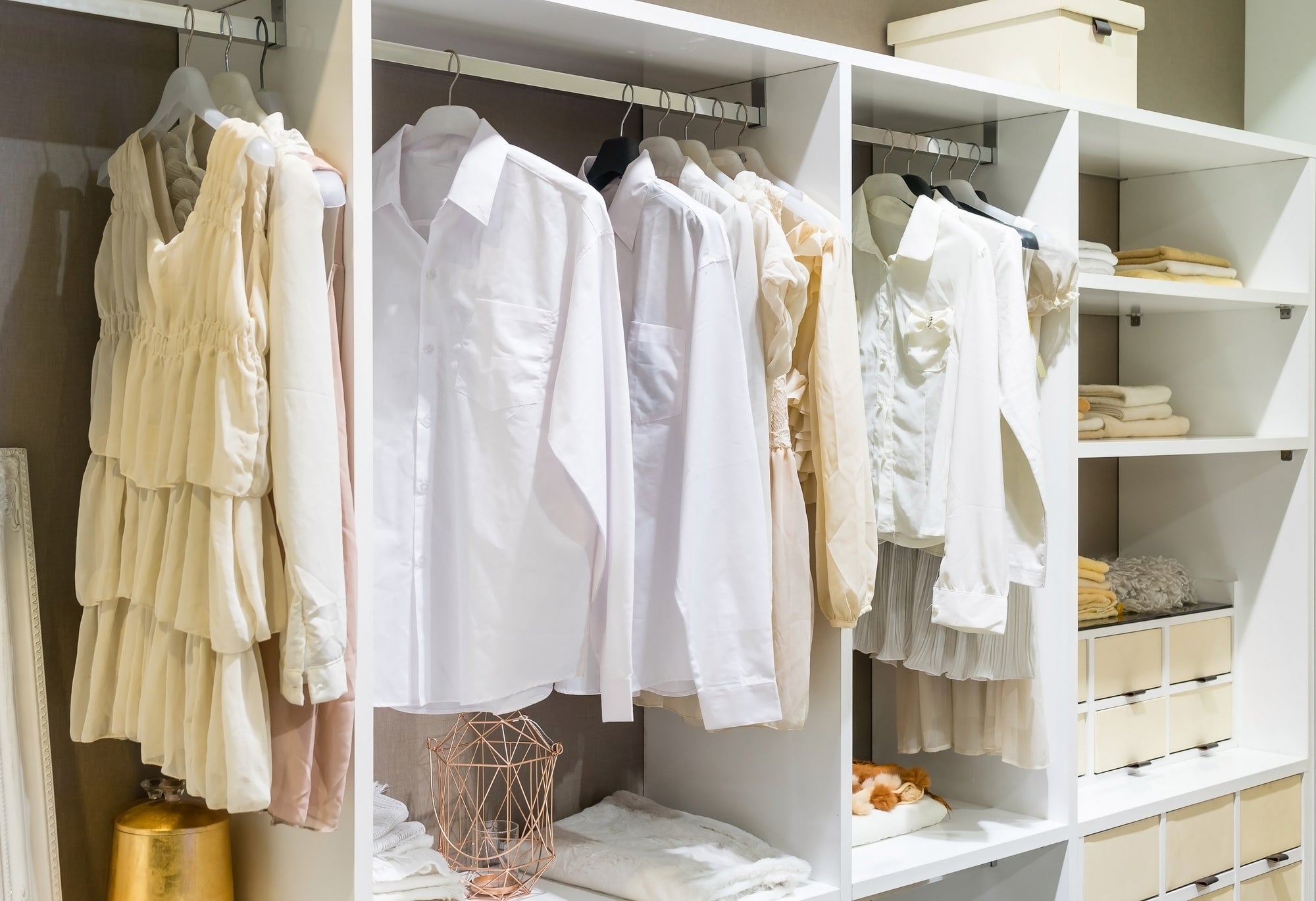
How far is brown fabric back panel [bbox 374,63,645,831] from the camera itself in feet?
7.14

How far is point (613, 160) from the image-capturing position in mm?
2025

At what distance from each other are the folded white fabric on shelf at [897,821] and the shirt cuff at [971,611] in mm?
453

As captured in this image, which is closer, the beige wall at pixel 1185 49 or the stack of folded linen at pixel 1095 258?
the stack of folded linen at pixel 1095 258

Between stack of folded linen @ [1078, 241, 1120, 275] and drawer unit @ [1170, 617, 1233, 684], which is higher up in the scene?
stack of folded linen @ [1078, 241, 1120, 275]

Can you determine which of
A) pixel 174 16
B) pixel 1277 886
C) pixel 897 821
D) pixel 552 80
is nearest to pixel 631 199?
pixel 552 80

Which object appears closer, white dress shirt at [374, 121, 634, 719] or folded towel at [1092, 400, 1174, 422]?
white dress shirt at [374, 121, 634, 719]

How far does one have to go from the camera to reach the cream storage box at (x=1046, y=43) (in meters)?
2.60

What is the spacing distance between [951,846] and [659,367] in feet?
3.76

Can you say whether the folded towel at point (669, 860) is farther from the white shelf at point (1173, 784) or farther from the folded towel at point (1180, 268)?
the folded towel at point (1180, 268)

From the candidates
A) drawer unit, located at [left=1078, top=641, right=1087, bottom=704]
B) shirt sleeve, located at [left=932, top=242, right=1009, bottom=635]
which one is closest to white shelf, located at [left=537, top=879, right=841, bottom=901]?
shirt sleeve, located at [left=932, top=242, right=1009, bottom=635]

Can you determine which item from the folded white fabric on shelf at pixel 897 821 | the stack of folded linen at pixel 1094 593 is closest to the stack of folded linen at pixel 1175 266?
the stack of folded linen at pixel 1094 593

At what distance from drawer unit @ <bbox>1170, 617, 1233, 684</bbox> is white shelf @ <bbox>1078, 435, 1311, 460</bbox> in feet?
1.43

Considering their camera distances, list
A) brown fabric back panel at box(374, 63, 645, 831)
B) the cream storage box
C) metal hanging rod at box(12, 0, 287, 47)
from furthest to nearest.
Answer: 1. the cream storage box
2. brown fabric back panel at box(374, 63, 645, 831)
3. metal hanging rod at box(12, 0, 287, 47)

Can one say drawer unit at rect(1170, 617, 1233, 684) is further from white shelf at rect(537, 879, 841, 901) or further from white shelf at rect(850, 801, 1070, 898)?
white shelf at rect(537, 879, 841, 901)
